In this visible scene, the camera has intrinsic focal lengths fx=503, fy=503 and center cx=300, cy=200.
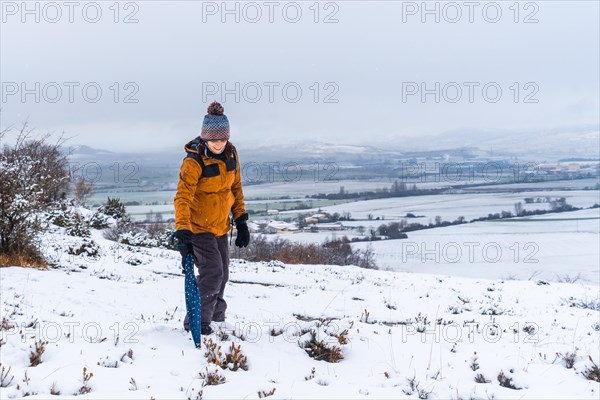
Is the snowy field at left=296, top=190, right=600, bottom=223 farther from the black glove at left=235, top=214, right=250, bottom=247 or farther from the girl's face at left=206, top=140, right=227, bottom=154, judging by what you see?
the girl's face at left=206, top=140, right=227, bottom=154

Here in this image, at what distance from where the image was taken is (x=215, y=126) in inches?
207

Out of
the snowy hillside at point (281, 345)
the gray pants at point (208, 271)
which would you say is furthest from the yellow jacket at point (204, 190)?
the snowy hillside at point (281, 345)

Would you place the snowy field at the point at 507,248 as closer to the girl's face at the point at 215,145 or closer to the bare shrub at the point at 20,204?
the bare shrub at the point at 20,204

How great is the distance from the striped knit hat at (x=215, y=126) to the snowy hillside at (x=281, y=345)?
208 centimetres

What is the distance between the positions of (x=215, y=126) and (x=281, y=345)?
2394 mm

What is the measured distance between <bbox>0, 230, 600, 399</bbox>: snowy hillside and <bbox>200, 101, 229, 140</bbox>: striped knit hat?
208 cm

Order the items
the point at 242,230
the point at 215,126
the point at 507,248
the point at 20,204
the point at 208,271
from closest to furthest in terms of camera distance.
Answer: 1. the point at 215,126
2. the point at 208,271
3. the point at 242,230
4. the point at 20,204
5. the point at 507,248

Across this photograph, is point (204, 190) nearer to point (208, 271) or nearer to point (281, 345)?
point (208, 271)

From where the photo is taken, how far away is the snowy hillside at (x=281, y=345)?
4.14m

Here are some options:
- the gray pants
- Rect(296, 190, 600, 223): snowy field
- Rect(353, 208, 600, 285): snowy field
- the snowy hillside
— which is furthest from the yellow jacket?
Rect(296, 190, 600, 223): snowy field

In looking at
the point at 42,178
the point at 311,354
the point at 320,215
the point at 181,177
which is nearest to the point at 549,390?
the point at 311,354

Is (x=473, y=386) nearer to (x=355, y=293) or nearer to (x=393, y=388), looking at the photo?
(x=393, y=388)

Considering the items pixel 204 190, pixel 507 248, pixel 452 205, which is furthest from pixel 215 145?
pixel 452 205

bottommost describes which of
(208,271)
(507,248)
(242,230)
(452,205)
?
(507,248)
